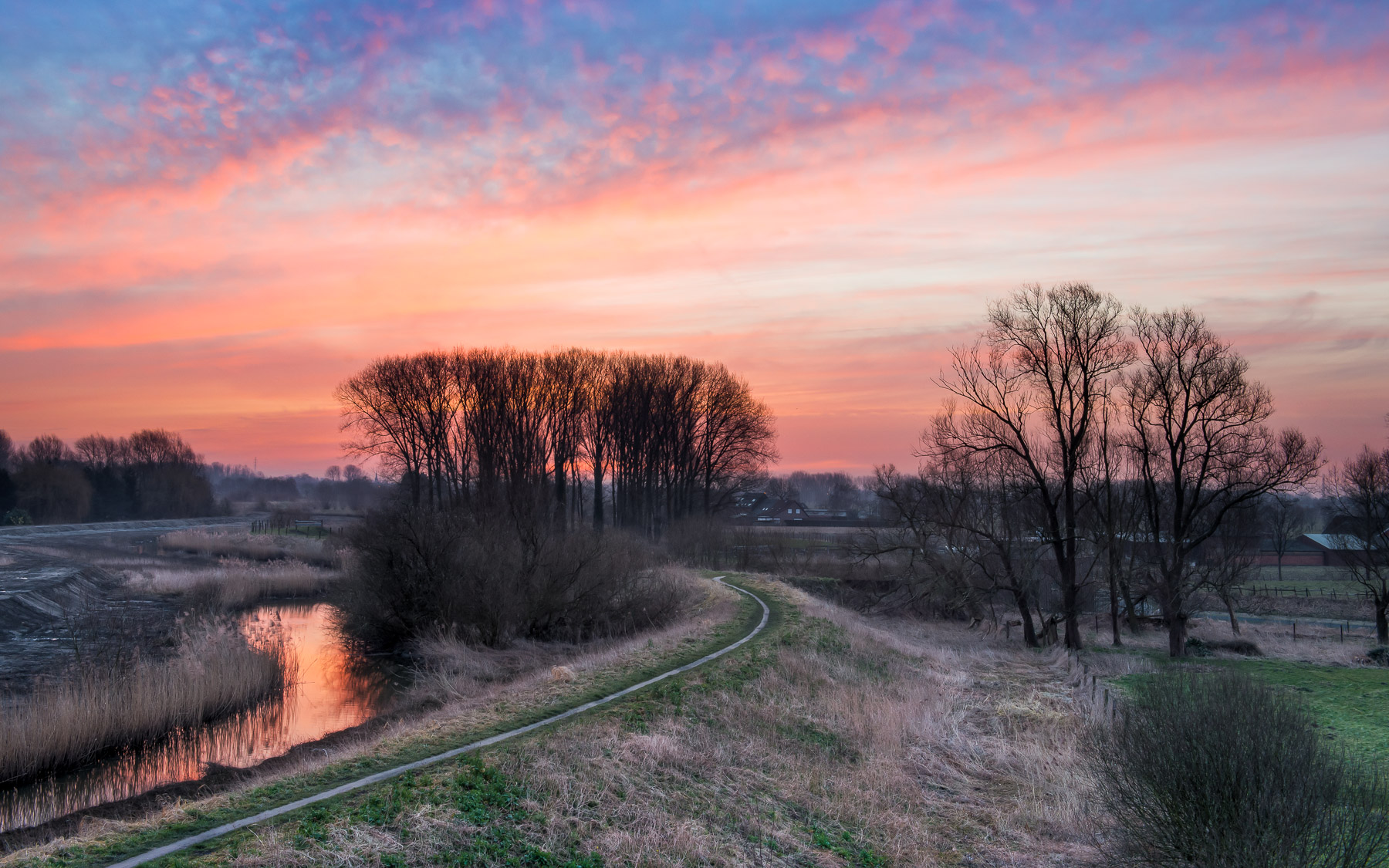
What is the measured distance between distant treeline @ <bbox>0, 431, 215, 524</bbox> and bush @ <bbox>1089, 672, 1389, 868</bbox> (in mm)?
74433

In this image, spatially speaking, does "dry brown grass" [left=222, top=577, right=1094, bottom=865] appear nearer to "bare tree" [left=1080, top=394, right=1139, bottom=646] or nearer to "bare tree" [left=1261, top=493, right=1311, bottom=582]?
"bare tree" [left=1080, top=394, right=1139, bottom=646]

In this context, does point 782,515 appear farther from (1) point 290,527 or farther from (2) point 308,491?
(2) point 308,491

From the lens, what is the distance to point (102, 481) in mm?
81062

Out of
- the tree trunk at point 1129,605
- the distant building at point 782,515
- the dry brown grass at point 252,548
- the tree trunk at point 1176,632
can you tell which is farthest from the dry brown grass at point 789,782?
the distant building at point 782,515

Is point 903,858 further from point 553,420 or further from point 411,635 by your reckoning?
point 553,420

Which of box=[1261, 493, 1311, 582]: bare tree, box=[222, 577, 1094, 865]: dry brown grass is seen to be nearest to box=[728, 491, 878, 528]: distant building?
box=[1261, 493, 1311, 582]: bare tree

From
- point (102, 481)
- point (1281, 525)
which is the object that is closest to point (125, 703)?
point (1281, 525)

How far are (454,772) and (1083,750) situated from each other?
938cm

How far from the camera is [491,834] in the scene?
336 inches

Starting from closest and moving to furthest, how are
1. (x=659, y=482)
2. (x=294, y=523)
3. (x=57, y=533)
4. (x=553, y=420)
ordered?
(x=57, y=533) < (x=553, y=420) < (x=659, y=482) < (x=294, y=523)

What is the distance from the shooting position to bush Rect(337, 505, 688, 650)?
24188mm

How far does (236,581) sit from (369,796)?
30.9m

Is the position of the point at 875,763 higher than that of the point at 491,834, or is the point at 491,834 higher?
the point at 491,834

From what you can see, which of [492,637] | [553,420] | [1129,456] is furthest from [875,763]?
[553,420]
